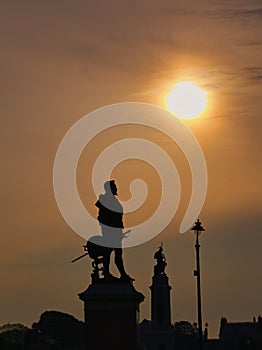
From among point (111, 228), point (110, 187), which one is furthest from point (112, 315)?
point (110, 187)

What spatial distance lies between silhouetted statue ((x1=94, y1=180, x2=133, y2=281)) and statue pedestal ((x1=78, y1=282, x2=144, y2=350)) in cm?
63

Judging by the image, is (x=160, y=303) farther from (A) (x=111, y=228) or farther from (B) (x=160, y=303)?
(A) (x=111, y=228)

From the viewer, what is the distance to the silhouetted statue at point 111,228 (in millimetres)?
42469

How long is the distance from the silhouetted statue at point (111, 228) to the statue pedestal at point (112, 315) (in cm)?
63

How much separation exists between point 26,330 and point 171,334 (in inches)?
919

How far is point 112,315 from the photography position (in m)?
42.1

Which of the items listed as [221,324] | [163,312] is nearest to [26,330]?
[163,312]

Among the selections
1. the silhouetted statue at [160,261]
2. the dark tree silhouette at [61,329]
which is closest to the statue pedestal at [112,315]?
the silhouetted statue at [160,261]

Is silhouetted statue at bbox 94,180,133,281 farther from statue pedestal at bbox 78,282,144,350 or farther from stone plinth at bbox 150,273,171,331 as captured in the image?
stone plinth at bbox 150,273,171,331

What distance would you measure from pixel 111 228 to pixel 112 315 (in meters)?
2.67

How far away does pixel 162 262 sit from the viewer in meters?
102

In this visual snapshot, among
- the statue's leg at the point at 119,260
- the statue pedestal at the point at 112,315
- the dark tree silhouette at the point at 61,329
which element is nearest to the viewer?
the statue pedestal at the point at 112,315

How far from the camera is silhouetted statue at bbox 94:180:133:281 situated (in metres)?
42.5

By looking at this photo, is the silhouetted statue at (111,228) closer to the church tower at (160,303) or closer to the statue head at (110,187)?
the statue head at (110,187)
